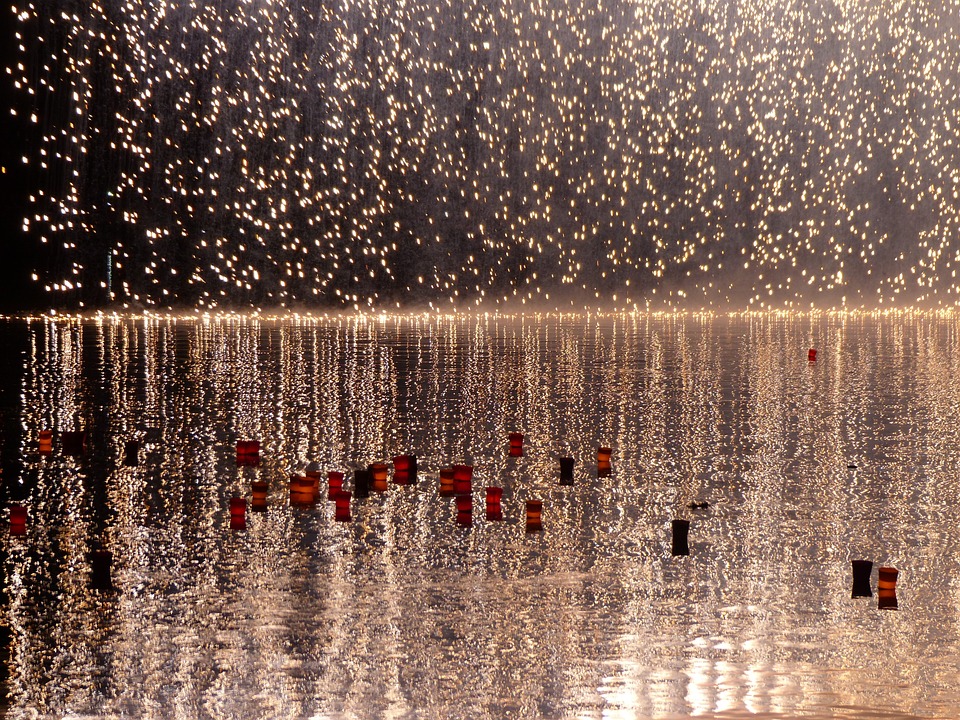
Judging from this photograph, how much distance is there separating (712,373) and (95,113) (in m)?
23.6

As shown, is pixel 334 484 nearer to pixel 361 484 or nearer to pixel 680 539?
pixel 361 484

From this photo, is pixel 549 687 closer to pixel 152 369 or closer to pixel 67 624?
pixel 67 624

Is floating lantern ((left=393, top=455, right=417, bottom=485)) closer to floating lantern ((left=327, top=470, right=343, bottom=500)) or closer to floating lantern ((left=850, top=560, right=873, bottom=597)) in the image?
floating lantern ((left=327, top=470, right=343, bottom=500))

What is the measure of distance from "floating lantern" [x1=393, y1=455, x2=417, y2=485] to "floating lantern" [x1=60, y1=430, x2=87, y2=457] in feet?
7.99

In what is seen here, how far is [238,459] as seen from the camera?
859 cm

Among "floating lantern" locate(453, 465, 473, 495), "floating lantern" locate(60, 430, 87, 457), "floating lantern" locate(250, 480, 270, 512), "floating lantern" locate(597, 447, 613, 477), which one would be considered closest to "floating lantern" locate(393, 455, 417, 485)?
"floating lantern" locate(453, 465, 473, 495)

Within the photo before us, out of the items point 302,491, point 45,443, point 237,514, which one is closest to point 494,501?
point 302,491

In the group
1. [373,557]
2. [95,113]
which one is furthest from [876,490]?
[95,113]

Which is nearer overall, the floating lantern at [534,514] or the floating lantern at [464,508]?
the floating lantern at [534,514]

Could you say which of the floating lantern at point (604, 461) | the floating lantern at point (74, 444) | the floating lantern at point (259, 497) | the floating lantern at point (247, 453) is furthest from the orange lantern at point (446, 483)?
the floating lantern at point (74, 444)

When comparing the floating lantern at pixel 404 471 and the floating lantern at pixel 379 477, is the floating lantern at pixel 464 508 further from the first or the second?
the floating lantern at pixel 404 471

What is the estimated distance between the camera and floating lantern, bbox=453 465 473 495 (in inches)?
280

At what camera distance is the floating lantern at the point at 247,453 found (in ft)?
28.0

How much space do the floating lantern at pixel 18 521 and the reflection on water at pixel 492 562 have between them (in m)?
0.11
